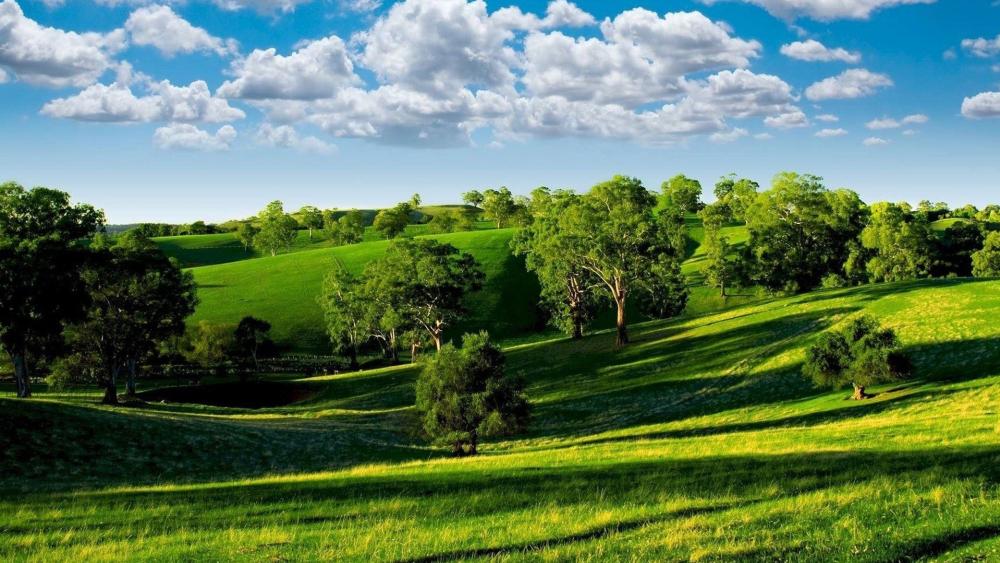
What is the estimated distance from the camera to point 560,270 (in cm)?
8925

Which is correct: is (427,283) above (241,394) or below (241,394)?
above

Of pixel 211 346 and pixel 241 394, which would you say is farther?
pixel 211 346

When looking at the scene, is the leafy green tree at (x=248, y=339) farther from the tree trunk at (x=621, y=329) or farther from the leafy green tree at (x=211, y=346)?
the tree trunk at (x=621, y=329)

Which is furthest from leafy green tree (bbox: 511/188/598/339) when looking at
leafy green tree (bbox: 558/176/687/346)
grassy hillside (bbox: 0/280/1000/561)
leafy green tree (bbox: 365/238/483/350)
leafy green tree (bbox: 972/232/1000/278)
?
leafy green tree (bbox: 972/232/1000/278)

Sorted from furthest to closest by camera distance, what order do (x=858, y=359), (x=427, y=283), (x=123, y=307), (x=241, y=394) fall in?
(x=427, y=283), (x=241, y=394), (x=123, y=307), (x=858, y=359)

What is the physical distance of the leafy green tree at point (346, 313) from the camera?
10812 cm

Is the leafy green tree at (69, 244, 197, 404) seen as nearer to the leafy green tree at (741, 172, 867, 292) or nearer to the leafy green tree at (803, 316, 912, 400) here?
the leafy green tree at (803, 316, 912, 400)

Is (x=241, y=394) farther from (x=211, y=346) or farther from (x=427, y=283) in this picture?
(x=427, y=283)

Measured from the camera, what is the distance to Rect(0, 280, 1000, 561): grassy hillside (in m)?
14.5

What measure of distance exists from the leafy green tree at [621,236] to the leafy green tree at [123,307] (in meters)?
43.4

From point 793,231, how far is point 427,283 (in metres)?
58.9

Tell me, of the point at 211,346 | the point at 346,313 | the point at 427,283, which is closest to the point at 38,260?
the point at 427,283

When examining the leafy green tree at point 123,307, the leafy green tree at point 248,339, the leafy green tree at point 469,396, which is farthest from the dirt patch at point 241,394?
the leafy green tree at point 469,396

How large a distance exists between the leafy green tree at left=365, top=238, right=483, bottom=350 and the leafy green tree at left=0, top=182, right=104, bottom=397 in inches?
1683
